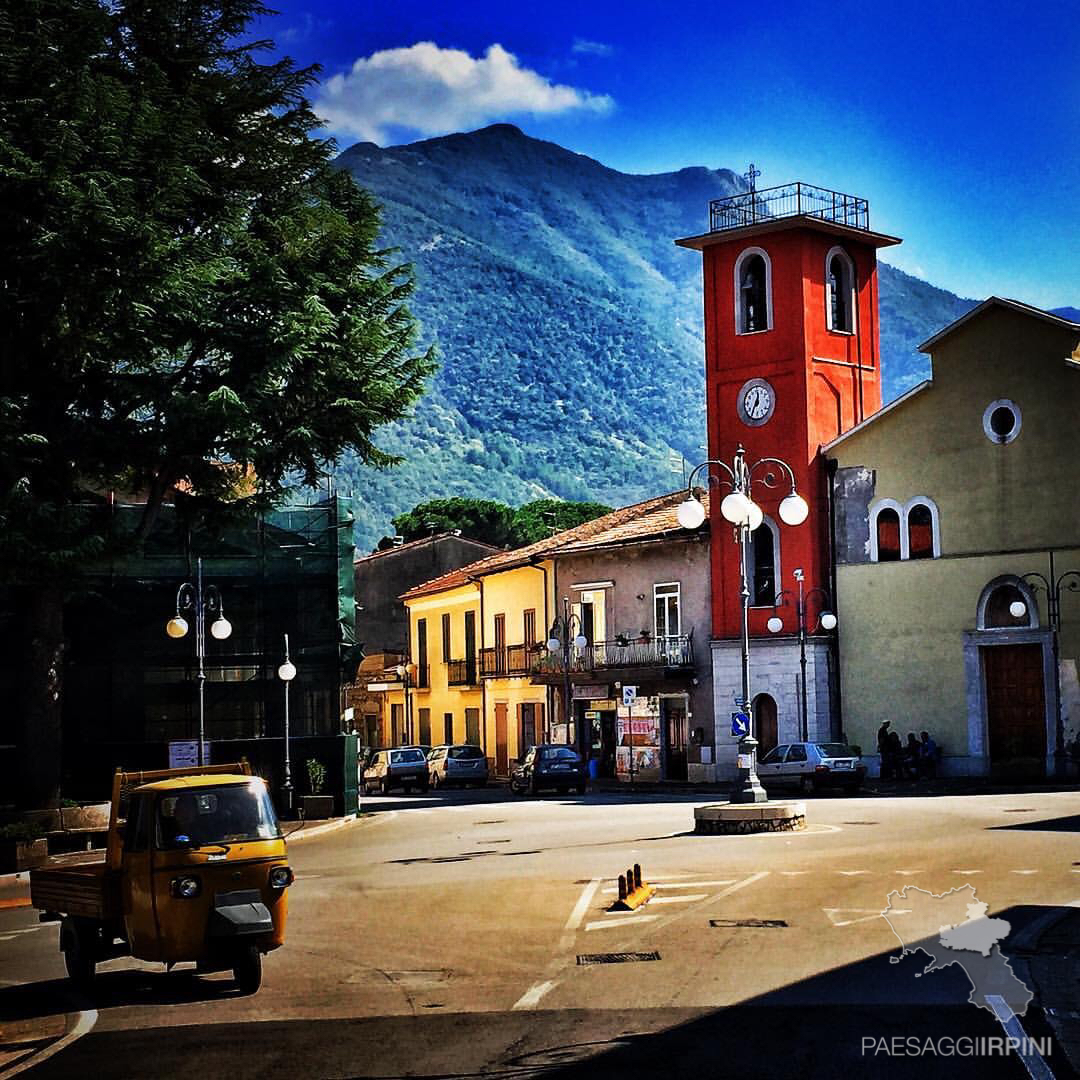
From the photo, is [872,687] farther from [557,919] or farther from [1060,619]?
A: [557,919]

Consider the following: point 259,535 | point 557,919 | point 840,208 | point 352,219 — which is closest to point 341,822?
point 259,535

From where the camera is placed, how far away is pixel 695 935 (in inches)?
583

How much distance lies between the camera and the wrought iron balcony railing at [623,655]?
54.3 metres

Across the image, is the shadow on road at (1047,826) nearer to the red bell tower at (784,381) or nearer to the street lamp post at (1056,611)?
the street lamp post at (1056,611)

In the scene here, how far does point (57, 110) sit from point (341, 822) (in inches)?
627

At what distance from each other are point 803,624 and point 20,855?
27.7m

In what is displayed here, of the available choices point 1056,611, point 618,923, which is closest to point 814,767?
point 1056,611

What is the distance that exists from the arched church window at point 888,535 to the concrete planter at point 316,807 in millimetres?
20088

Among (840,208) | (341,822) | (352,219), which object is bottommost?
(341,822)

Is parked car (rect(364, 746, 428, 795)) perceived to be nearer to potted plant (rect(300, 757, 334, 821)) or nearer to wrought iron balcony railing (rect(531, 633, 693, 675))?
wrought iron balcony railing (rect(531, 633, 693, 675))

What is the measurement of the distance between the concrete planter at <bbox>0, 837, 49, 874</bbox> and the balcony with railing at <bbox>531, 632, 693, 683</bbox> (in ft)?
95.7

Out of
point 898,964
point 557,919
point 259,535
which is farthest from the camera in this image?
point 259,535

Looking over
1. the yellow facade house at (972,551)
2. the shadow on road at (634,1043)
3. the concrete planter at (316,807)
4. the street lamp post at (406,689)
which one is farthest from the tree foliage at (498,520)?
the shadow on road at (634,1043)

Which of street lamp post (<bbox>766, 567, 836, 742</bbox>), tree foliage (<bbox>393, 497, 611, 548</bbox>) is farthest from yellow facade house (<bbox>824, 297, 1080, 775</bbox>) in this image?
tree foliage (<bbox>393, 497, 611, 548</bbox>)
